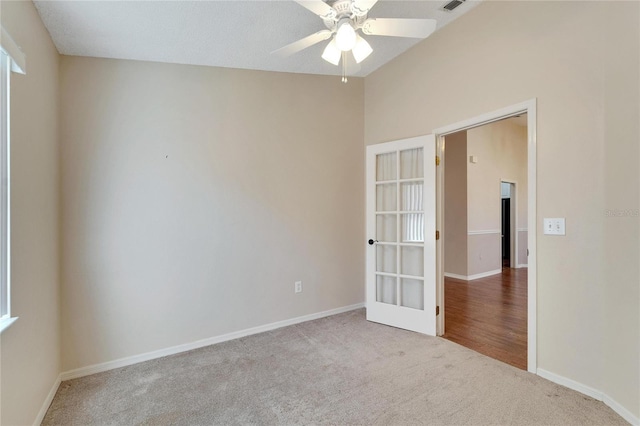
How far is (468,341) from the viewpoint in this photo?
9.43 ft

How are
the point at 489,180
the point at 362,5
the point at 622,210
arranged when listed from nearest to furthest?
the point at 362,5 → the point at 622,210 → the point at 489,180

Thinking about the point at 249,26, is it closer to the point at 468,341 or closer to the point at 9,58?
the point at 9,58

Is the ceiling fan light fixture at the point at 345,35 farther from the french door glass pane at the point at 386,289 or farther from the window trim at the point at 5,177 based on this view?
the french door glass pane at the point at 386,289

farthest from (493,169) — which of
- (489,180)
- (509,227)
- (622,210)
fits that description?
(622,210)

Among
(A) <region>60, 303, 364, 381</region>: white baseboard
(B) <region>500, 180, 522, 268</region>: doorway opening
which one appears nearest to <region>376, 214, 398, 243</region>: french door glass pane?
(A) <region>60, 303, 364, 381</region>: white baseboard

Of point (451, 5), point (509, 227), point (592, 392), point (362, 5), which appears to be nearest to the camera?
point (362, 5)

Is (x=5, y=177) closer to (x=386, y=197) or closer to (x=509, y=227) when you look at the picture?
(x=386, y=197)

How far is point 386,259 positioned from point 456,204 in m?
3.18

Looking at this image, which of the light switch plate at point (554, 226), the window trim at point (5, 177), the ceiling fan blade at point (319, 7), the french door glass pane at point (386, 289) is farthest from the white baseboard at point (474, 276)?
the window trim at point (5, 177)

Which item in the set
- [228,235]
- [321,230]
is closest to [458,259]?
[321,230]

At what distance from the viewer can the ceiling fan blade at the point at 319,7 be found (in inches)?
65.2

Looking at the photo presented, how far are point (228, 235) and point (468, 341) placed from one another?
2646 mm

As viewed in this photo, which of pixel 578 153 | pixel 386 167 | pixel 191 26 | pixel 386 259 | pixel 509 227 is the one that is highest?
pixel 191 26

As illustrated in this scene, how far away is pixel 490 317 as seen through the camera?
3.53 meters
